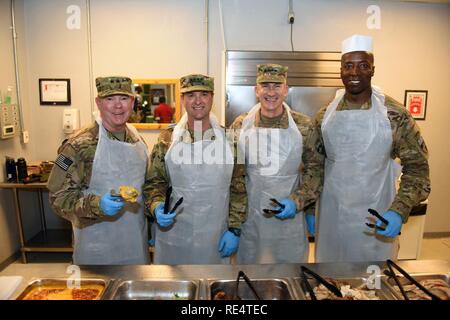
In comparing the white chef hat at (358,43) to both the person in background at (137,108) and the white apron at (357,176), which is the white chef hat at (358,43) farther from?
the person in background at (137,108)

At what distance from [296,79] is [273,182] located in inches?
71.5

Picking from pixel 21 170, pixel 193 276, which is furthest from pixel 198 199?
pixel 21 170

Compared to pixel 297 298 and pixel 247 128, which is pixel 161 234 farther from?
pixel 297 298

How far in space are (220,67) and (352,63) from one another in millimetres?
2037

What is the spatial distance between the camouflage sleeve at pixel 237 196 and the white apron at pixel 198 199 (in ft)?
0.16

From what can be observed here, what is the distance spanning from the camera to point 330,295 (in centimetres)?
124

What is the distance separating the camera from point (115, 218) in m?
1.93

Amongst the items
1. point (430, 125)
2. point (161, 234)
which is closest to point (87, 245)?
point (161, 234)

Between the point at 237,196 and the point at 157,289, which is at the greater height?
the point at 237,196

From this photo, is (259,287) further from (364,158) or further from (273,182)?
(364,158)

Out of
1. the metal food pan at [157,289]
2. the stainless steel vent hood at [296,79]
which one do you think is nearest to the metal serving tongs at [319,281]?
the metal food pan at [157,289]

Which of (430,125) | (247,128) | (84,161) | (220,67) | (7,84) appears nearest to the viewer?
(84,161)

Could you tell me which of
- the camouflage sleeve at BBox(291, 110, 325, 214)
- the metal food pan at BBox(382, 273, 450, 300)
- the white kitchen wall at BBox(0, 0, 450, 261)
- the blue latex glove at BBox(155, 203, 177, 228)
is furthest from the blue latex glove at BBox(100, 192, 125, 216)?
the white kitchen wall at BBox(0, 0, 450, 261)

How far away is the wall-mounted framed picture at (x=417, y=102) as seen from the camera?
3937 mm
